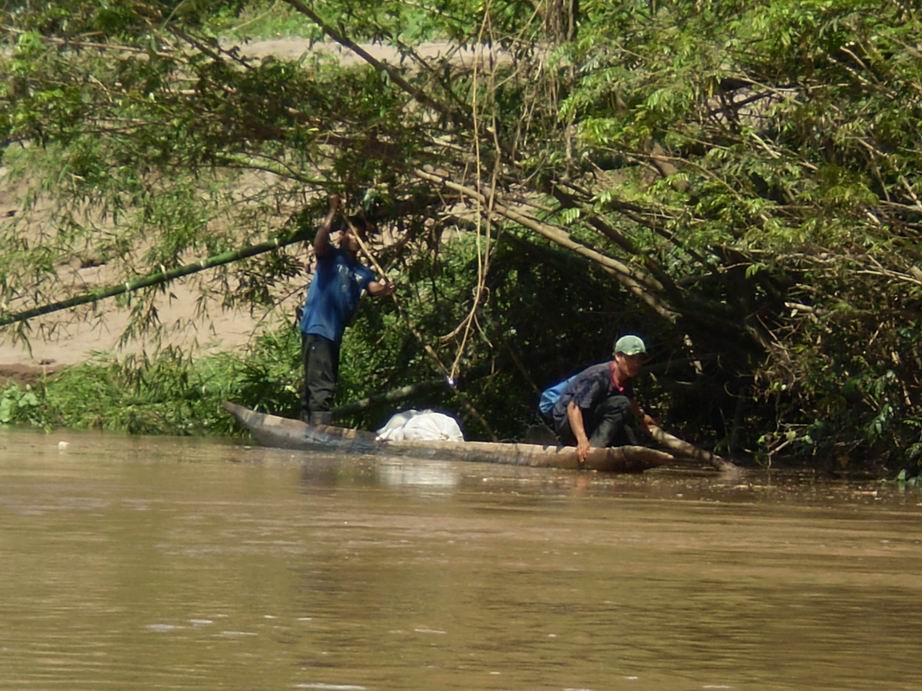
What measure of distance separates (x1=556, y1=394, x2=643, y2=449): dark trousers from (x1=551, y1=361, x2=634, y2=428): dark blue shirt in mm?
35

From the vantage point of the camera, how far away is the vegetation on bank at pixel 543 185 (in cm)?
1045

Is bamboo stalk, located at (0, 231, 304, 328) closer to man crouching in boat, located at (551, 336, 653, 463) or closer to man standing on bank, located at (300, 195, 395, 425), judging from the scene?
man standing on bank, located at (300, 195, 395, 425)

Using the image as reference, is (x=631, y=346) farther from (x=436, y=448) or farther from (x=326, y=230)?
(x=326, y=230)

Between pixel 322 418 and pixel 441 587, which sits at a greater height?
pixel 322 418

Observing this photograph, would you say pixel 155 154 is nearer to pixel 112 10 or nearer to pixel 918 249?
pixel 112 10

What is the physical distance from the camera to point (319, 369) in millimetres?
13672

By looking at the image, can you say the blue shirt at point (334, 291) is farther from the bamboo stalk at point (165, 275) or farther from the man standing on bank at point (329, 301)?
the bamboo stalk at point (165, 275)

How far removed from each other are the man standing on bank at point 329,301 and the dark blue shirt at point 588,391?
1.87 m

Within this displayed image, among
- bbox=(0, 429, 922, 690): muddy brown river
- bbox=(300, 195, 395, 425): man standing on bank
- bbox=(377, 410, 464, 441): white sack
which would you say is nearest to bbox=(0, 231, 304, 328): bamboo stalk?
bbox=(300, 195, 395, 425): man standing on bank

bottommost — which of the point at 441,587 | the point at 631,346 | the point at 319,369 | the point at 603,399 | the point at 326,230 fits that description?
the point at 441,587

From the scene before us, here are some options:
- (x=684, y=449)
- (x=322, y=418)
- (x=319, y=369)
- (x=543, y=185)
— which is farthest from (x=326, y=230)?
(x=684, y=449)

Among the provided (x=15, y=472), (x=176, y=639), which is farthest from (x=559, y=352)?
(x=176, y=639)

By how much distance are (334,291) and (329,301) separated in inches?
3.3

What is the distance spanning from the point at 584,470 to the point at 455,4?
313cm
